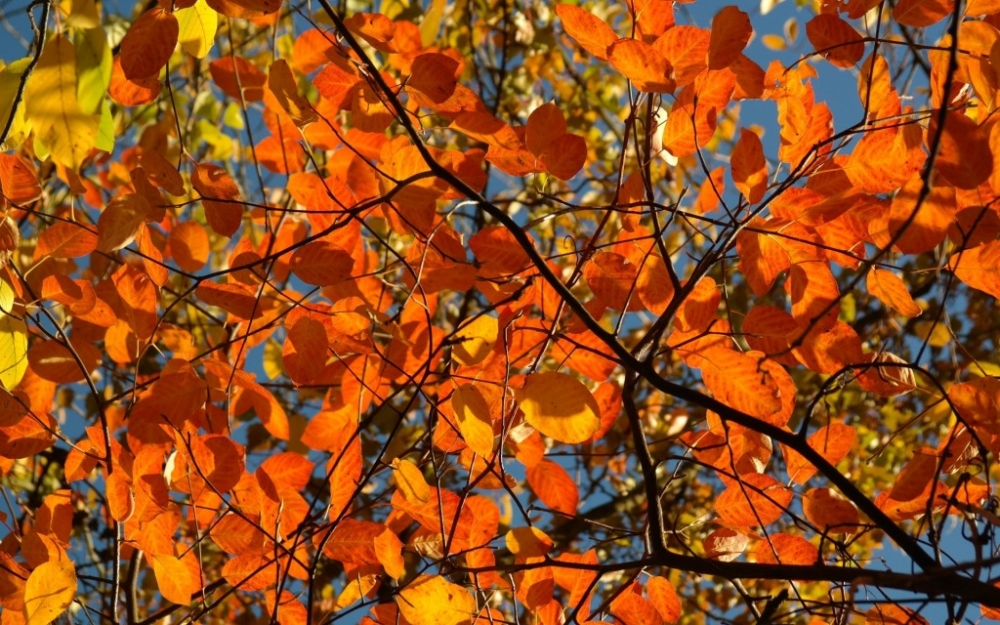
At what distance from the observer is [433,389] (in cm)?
316

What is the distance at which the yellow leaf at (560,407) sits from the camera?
1.28 meters

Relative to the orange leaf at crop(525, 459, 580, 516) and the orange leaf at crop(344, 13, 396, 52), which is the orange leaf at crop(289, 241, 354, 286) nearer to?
the orange leaf at crop(344, 13, 396, 52)

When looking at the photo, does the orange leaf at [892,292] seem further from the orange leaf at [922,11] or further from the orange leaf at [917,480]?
the orange leaf at [922,11]

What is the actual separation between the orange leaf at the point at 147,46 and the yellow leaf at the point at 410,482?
2.18 ft

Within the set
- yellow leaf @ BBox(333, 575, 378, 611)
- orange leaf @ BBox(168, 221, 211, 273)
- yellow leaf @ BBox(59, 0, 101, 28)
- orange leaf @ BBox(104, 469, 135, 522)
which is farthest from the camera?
orange leaf @ BBox(168, 221, 211, 273)

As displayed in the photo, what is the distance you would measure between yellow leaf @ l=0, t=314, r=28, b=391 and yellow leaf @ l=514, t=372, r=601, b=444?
0.75 m

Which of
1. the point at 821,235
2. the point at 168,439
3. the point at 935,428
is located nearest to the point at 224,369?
the point at 168,439

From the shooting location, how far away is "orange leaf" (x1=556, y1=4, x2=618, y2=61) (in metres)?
1.28

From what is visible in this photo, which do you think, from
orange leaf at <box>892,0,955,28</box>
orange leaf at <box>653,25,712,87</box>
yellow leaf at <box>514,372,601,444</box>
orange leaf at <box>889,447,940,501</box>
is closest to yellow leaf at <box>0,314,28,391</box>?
yellow leaf at <box>514,372,601,444</box>

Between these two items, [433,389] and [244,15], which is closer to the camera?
[244,15]

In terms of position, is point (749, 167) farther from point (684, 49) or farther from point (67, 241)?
point (67, 241)

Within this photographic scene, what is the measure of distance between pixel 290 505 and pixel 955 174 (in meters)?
1.15

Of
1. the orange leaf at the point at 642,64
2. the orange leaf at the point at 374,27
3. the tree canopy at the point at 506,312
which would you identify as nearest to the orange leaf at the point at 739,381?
the tree canopy at the point at 506,312

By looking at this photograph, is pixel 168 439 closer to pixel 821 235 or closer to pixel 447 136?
pixel 821 235
